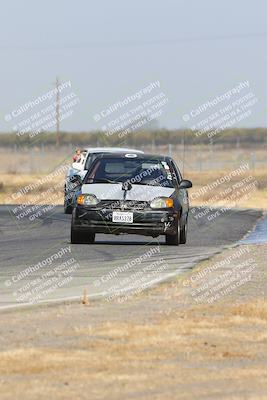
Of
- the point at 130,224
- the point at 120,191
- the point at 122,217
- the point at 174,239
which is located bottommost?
the point at 174,239

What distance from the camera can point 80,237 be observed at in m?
23.9

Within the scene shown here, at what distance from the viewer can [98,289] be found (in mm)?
16156

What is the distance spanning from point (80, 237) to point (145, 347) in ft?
41.8

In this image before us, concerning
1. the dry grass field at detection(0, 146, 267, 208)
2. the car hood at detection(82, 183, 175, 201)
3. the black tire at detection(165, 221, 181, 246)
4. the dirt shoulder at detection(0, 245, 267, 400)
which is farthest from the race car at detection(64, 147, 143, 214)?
the dirt shoulder at detection(0, 245, 267, 400)

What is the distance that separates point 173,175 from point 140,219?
1673 millimetres

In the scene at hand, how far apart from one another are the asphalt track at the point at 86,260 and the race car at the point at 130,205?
0.34 meters

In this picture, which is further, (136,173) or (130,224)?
(136,173)

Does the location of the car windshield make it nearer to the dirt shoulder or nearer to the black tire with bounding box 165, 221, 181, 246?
the black tire with bounding box 165, 221, 181, 246

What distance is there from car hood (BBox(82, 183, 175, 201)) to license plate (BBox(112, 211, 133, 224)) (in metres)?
0.28

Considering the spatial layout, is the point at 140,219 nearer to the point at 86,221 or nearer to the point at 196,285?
the point at 86,221

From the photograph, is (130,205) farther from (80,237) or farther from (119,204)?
(80,237)

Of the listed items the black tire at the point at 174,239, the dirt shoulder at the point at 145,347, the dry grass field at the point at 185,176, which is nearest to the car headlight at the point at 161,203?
the black tire at the point at 174,239

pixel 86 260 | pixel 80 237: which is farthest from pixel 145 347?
pixel 80 237

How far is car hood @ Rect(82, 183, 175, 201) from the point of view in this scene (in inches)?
927
